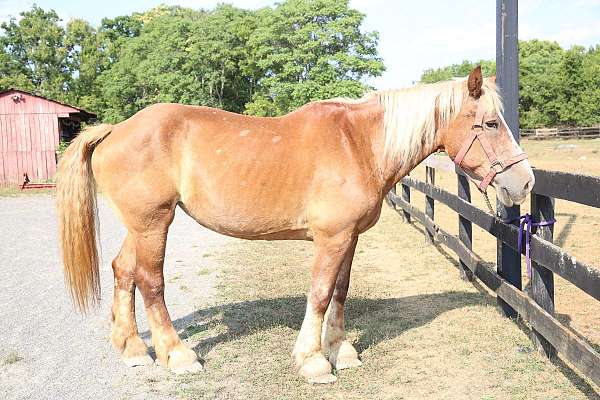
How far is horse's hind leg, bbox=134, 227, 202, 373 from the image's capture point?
3.77 m

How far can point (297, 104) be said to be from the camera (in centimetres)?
4234

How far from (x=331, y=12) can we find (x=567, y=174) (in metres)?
41.1

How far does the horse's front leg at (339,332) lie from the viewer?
3.79 m

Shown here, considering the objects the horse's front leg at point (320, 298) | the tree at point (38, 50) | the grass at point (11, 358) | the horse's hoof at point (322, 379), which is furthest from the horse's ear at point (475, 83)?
the tree at point (38, 50)

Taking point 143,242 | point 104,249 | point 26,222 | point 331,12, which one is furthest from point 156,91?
point 143,242

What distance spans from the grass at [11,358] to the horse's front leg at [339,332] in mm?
2226

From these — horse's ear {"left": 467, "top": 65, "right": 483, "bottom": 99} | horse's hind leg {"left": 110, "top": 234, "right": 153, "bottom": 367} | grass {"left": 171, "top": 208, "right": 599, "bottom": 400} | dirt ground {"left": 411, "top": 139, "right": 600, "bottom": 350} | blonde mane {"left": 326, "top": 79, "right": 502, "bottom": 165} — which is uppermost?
horse's ear {"left": 467, "top": 65, "right": 483, "bottom": 99}

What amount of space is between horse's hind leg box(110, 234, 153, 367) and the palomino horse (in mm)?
17

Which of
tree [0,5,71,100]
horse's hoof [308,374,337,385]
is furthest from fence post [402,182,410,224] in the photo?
tree [0,5,71,100]

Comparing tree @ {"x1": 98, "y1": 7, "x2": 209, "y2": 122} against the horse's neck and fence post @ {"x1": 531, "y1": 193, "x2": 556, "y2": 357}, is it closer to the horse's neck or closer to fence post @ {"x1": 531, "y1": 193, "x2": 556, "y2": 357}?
the horse's neck

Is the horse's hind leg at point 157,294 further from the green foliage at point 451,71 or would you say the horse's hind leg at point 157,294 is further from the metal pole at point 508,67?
the green foliage at point 451,71

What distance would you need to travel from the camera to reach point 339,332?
394 cm

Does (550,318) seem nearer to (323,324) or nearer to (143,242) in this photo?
(323,324)

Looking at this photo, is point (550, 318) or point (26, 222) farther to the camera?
point (26, 222)
